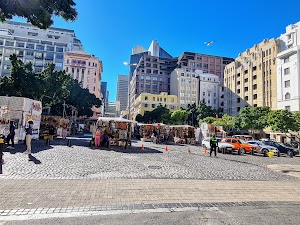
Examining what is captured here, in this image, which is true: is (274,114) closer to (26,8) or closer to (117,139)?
(117,139)

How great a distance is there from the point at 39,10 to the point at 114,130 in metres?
14.9

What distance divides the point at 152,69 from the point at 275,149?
95829 mm

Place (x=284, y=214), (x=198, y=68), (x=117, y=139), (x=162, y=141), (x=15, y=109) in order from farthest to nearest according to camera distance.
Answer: (x=198, y=68) < (x=162, y=141) < (x=117, y=139) < (x=15, y=109) < (x=284, y=214)

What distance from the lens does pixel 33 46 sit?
88.8 meters

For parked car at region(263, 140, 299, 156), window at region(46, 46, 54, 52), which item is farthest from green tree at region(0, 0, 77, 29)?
window at region(46, 46, 54, 52)

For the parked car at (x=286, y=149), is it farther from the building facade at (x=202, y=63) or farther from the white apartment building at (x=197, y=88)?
the building facade at (x=202, y=63)

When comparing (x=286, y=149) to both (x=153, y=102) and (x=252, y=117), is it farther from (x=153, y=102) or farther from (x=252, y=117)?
(x=153, y=102)

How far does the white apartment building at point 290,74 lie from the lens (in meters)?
46.8

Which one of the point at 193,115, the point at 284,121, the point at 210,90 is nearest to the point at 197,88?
the point at 210,90

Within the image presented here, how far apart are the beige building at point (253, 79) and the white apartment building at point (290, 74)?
7.05m

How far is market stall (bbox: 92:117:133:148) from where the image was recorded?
20.4 m

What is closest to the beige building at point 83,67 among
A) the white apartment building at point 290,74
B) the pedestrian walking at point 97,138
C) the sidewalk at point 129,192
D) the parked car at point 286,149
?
the white apartment building at point 290,74

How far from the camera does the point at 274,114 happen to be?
32562 mm

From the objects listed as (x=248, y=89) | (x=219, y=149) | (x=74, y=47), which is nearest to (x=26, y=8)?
(x=219, y=149)
